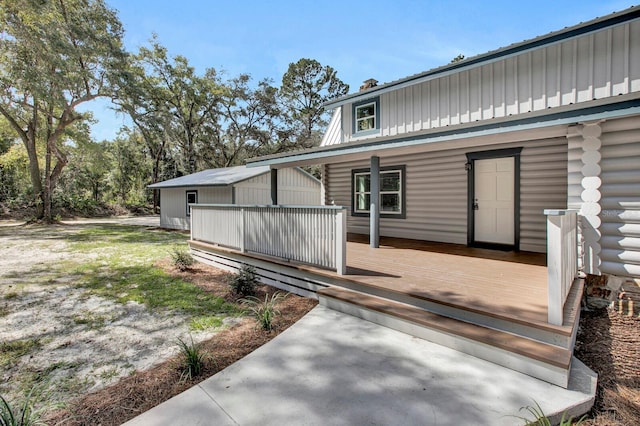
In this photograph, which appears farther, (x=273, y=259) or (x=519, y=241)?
(x=519, y=241)

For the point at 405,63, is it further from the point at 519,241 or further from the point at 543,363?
the point at 543,363

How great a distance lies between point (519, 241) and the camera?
19.8ft

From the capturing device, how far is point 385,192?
27.1ft

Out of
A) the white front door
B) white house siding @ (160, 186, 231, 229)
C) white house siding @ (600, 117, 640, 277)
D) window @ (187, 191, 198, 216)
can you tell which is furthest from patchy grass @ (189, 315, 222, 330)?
window @ (187, 191, 198, 216)

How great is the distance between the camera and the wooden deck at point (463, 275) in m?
3.15

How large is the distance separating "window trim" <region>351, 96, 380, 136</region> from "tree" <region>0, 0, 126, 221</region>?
13.4 metres

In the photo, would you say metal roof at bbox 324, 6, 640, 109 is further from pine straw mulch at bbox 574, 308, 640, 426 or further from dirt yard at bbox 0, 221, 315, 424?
dirt yard at bbox 0, 221, 315, 424

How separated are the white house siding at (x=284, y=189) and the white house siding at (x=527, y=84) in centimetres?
788

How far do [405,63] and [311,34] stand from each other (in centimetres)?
472

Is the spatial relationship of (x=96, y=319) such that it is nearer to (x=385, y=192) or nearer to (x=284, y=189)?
(x=385, y=192)

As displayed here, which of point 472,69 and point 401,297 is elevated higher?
point 472,69

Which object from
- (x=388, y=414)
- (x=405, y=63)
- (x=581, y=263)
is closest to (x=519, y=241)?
(x=581, y=263)

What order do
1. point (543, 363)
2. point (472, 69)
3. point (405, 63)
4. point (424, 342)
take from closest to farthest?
point (543, 363), point (424, 342), point (472, 69), point (405, 63)

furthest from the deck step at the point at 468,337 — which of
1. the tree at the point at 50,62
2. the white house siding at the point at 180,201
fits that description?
the tree at the point at 50,62
